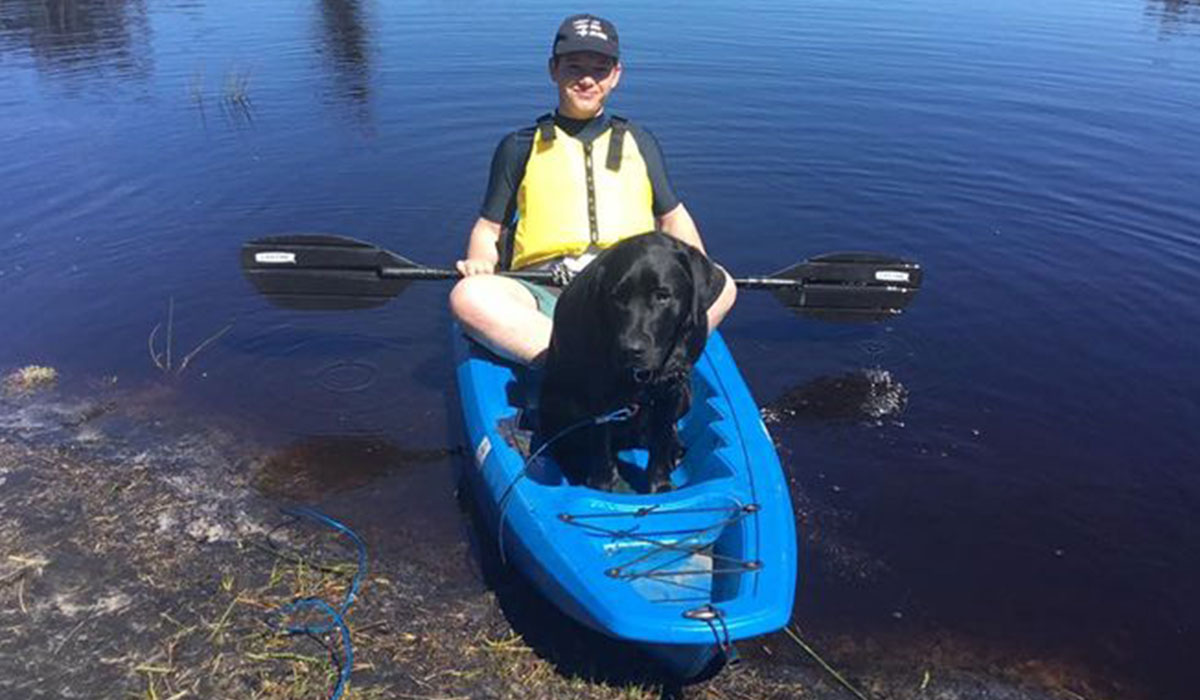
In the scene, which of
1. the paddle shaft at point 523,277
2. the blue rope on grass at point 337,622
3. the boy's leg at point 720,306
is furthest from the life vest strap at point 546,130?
the blue rope on grass at point 337,622

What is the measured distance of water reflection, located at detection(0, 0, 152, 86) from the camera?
15.4 metres

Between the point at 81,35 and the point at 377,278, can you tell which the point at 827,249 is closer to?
the point at 377,278

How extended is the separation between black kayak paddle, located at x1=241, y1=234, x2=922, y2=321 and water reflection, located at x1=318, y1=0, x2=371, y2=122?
6.80m

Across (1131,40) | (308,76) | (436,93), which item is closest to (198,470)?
(436,93)

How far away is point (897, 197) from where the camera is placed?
961 centimetres

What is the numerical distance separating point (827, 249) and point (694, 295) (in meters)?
5.14

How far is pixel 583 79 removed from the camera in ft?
16.3

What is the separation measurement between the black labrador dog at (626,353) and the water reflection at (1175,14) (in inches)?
770

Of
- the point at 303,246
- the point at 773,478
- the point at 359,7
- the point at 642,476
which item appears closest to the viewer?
the point at 773,478

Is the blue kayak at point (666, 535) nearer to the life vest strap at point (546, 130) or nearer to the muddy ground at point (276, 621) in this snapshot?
the muddy ground at point (276, 621)

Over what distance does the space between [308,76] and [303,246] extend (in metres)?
9.88

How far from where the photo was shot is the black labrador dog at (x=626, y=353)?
3.46m

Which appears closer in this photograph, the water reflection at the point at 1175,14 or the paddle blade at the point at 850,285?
the paddle blade at the point at 850,285

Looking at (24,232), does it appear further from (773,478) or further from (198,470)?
(773,478)
